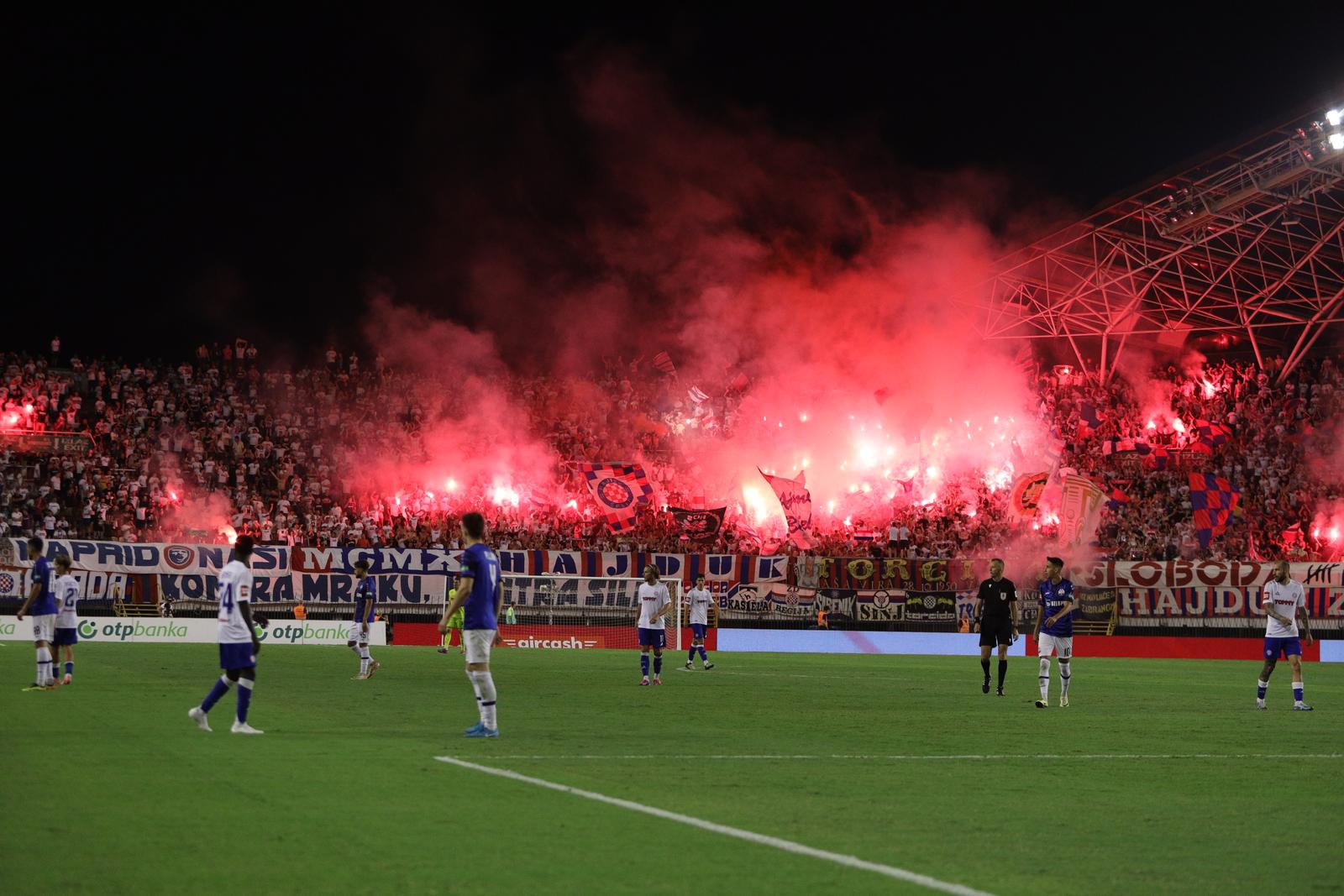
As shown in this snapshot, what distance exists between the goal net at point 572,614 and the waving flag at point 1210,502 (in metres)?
18.8

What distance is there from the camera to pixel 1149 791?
11.4 meters

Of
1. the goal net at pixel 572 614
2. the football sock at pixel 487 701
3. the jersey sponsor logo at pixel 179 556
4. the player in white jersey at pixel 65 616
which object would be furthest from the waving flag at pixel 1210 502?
the football sock at pixel 487 701

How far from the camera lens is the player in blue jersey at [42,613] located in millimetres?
19938

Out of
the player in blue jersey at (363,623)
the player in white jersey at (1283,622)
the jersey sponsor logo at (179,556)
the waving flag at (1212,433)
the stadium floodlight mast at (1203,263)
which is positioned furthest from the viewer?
the waving flag at (1212,433)

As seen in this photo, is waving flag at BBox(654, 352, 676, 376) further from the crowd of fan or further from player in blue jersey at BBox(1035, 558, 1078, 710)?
player in blue jersey at BBox(1035, 558, 1078, 710)

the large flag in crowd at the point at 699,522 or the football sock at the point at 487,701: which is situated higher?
the large flag in crowd at the point at 699,522

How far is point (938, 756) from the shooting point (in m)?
13.7

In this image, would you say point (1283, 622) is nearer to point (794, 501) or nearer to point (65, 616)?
point (65, 616)

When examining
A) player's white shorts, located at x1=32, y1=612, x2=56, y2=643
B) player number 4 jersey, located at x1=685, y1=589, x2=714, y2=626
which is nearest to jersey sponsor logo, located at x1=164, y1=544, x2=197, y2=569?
player number 4 jersey, located at x1=685, y1=589, x2=714, y2=626

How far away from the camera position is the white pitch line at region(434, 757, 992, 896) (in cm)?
741

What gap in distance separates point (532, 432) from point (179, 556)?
1768 cm

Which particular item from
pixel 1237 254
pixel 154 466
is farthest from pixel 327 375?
pixel 1237 254

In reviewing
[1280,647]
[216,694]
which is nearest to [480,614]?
[216,694]

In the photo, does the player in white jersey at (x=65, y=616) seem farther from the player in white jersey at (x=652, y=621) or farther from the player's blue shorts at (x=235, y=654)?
the player in white jersey at (x=652, y=621)
